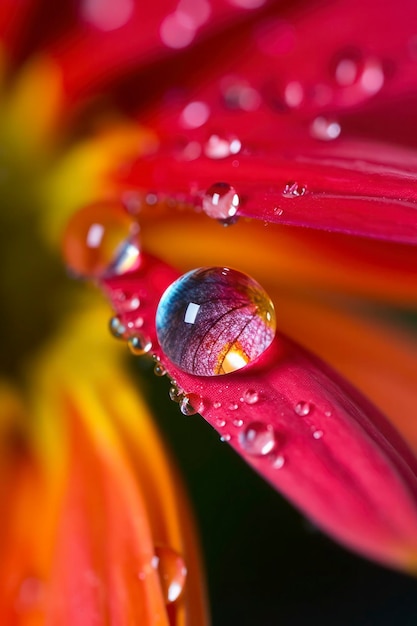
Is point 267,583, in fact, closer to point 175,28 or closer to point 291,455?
point 291,455

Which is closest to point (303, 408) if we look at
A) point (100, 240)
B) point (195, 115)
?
point (100, 240)

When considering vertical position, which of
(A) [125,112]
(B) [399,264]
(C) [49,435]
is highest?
(A) [125,112]

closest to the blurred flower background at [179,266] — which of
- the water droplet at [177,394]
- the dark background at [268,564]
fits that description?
the dark background at [268,564]

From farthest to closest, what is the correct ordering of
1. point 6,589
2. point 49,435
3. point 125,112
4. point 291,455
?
point 125,112 < point 49,435 < point 6,589 < point 291,455

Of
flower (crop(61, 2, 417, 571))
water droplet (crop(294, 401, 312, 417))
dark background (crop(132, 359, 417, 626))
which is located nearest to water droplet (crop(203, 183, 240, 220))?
flower (crop(61, 2, 417, 571))

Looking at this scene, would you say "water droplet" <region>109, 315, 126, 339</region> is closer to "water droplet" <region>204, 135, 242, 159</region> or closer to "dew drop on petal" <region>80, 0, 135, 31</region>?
"water droplet" <region>204, 135, 242, 159</region>

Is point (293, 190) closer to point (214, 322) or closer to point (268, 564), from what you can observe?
point (214, 322)

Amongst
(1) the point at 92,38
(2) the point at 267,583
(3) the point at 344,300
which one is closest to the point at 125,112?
(1) the point at 92,38
